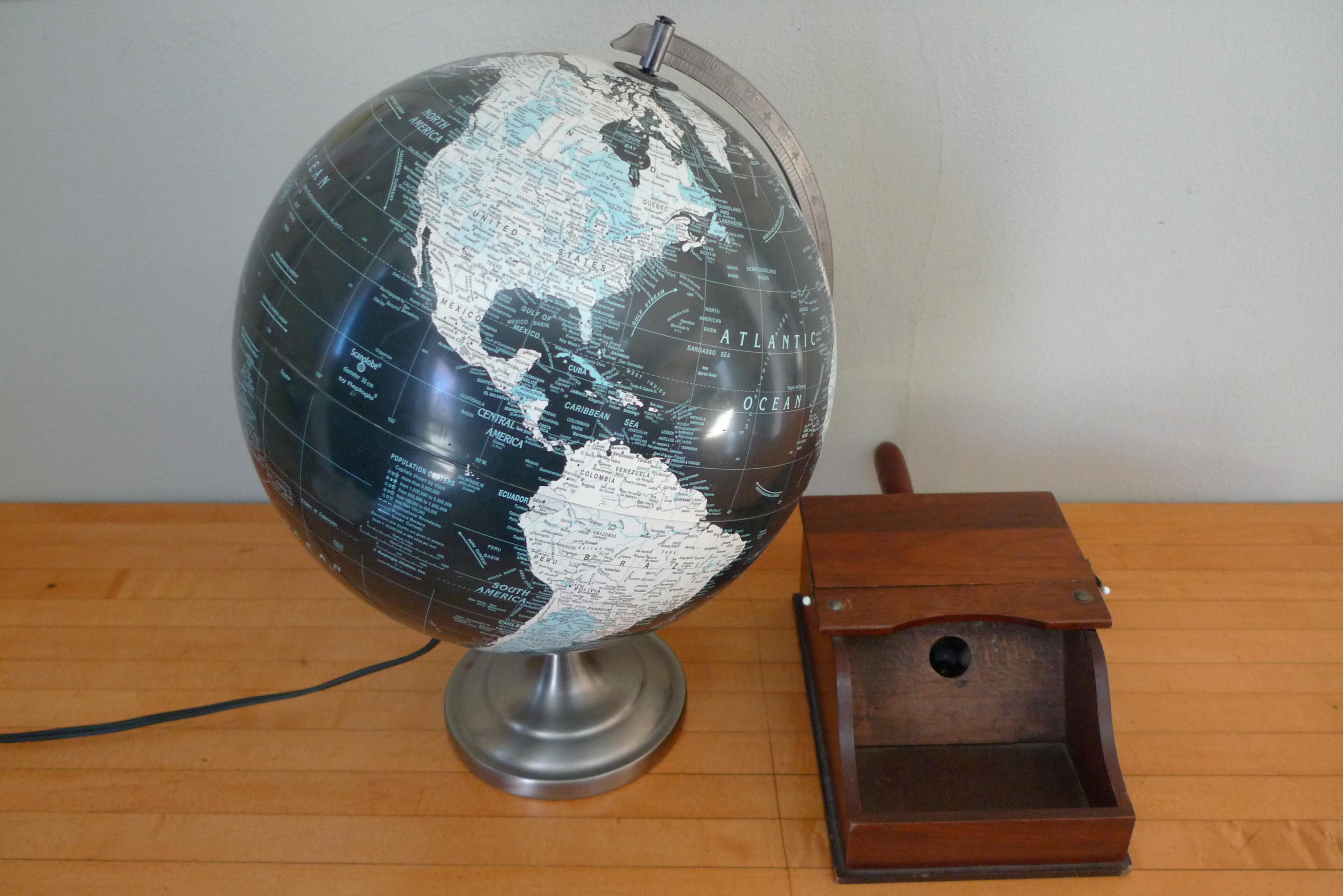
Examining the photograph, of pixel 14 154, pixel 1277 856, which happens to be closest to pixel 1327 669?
pixel 1277 856

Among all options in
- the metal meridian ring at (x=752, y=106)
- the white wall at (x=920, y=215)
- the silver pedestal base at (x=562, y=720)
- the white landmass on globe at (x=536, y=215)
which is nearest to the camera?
the white landmass on globe at (x=536, y=215)

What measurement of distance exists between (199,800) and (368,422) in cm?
60

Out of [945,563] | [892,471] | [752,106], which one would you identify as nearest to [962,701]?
[945,563]

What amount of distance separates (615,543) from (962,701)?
0.56m

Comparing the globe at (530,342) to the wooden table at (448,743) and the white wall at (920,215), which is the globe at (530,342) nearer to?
the wooden table at (448,743)

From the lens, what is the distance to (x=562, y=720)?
1.13m

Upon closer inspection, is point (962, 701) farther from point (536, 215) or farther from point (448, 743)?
point (536, 215)

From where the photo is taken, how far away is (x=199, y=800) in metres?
1.08

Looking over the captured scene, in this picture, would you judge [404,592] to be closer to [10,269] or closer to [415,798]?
[415,798]

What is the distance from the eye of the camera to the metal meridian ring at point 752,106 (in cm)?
97

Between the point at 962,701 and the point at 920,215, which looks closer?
the point at 962,701

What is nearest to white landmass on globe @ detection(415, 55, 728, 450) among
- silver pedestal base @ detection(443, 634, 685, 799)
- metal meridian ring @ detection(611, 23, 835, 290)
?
metal meridian ring @ detection(611, 23, 835, 290)

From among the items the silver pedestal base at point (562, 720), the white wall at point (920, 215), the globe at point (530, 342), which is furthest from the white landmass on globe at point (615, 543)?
the white wall at point (920, 215)

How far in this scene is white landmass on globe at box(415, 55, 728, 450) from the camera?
29.2 inches
